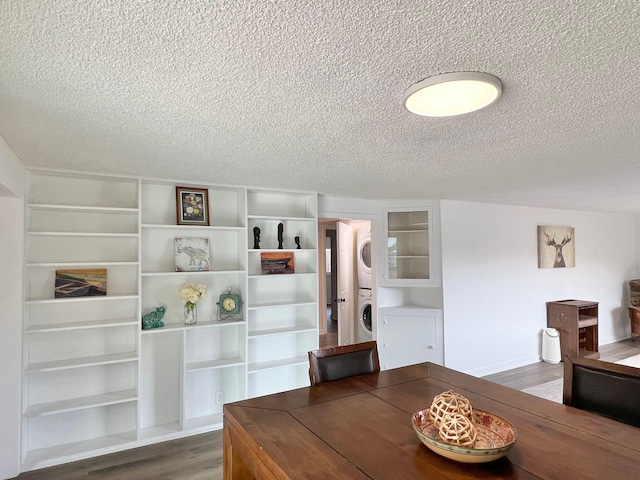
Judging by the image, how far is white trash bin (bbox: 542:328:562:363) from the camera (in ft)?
16.8

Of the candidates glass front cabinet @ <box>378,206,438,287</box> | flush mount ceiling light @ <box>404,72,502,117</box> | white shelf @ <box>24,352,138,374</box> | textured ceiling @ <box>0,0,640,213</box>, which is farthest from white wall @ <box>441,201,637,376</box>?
white shelf @ <box>24,352,138,374</box>

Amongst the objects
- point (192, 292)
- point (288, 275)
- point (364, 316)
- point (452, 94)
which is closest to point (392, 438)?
point (452, 94)

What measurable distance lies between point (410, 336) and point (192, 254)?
2.70 meters

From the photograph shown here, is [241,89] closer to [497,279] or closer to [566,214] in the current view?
[497,279]

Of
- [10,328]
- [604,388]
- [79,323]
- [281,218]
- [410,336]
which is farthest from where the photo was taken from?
[410,336]

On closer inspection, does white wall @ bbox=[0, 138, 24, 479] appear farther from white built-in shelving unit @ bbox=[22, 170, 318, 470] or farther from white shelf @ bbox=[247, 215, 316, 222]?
white shelf @ bbox=[247, 215, 316, 222]

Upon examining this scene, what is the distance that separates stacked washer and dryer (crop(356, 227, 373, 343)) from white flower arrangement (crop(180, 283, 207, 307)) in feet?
8.96

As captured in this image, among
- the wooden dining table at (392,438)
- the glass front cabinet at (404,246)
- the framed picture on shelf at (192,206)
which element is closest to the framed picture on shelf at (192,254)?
the framed picture on shelf at (192,206)

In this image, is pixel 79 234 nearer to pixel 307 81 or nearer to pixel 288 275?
pixel 288 275

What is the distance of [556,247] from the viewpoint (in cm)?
547

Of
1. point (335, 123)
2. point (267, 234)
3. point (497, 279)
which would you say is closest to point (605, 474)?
point (335, 123)

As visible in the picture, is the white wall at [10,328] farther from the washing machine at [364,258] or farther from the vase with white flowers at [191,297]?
the washing machine at [364,258]

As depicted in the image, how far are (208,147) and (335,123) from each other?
0.85 meters

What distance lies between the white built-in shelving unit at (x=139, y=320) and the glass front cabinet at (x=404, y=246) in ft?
3.52
